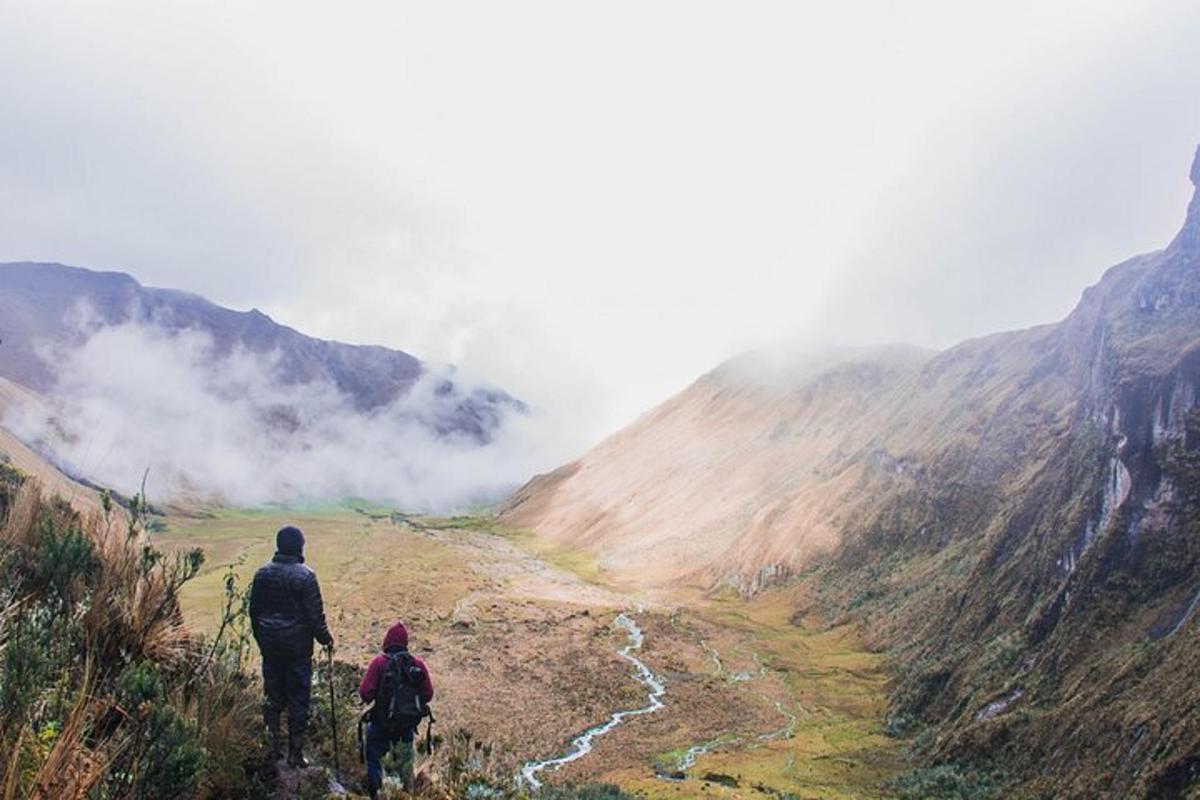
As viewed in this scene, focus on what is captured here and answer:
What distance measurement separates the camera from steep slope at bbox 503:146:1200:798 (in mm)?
18453

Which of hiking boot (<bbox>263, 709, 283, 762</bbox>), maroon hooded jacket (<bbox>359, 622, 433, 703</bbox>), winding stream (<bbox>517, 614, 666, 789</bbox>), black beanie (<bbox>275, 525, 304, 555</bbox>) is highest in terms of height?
black beanie (<bbox>275, 525, 304, 555</bbox>)

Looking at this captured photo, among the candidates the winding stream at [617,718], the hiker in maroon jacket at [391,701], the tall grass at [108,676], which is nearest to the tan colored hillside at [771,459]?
the winding stream at [617,718]

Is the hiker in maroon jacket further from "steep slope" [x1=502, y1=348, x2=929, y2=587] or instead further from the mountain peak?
"steep slope" [x1=502, y1=348, x2=929, y2=587]

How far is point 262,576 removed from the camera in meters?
7.96

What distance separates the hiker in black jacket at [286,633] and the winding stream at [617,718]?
7.30 meters

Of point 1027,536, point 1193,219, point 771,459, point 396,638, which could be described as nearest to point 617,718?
point 1027,536

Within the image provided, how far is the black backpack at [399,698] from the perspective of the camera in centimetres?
805

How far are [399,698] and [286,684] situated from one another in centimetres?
119

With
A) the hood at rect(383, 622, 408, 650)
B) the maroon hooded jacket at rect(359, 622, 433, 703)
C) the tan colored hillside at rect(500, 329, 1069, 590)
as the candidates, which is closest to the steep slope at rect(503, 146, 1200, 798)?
the tan colored hillside at rect(500, 329, 1069, 590)

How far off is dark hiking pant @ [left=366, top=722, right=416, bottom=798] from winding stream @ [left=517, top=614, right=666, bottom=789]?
21.1ft

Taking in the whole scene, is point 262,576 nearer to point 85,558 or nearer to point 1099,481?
point 85,558

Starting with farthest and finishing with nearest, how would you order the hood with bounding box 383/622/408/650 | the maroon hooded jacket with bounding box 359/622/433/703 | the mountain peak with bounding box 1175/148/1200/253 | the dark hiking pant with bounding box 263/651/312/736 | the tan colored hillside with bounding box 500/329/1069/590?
the tan colored hillside with bounding box 500/329/1069/590, the mountain peak with bounding box 1175/148/1200/253, the hood with bounding box 383/622/408/650, the maroon hooded jacket with bounding box 359/622/433/703, the dark hiking pant with bounding box 263/651/312/736

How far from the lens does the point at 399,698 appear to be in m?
8.11

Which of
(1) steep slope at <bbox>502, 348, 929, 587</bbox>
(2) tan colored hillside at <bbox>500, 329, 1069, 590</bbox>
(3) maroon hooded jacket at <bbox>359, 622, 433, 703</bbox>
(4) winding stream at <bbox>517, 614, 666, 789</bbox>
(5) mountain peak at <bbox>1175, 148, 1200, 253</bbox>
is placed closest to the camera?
(3) maroon hooded jacket at <bbox>359, 622, 433, 703</bbox>
